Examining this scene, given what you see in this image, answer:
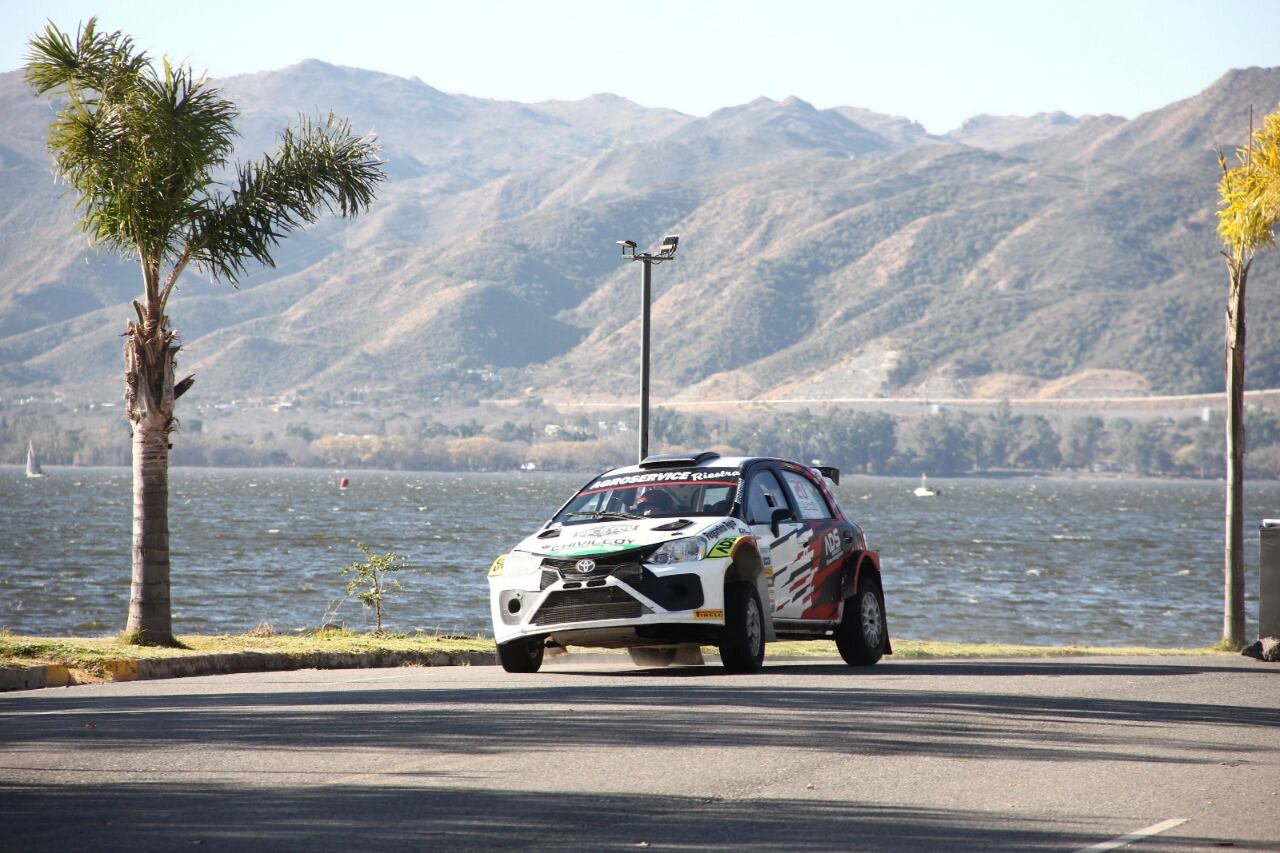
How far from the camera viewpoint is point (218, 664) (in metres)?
15.3

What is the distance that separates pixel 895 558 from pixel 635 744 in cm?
7703

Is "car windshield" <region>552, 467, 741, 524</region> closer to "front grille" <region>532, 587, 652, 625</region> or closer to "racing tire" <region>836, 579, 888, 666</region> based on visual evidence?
"front grille" <region>532, 587, 652, 625</region>

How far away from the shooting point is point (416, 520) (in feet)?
370

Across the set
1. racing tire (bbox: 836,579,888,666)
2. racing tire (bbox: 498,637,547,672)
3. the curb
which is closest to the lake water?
the curb

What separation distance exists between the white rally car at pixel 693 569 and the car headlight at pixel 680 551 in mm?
11

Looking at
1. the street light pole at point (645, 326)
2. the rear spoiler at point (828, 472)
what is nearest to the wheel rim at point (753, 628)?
the rear spoiler at point (828, 472)

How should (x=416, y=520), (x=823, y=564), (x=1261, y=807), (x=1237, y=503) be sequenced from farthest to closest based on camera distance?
(x=416, y=520) → (x=1237, y=503) → (x=823, y=564) → (x=1261, y=807)

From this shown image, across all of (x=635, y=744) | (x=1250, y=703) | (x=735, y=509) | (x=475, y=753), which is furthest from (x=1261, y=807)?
(x=735, y=509)

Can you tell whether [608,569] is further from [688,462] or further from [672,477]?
[688,462]

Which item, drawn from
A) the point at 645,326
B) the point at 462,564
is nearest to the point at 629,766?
the point at 645,326

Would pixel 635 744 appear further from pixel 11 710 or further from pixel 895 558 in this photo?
pixel 895 558

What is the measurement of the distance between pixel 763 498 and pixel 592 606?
2517mm

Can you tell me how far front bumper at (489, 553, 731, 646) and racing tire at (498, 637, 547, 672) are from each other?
1.80 feet

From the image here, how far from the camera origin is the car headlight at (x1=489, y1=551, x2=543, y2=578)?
1371cm
